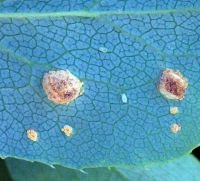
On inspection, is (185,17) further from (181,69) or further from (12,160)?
(12,160)

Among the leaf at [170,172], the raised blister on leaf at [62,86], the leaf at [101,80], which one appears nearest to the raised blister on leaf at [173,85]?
the leaf at [101,80]

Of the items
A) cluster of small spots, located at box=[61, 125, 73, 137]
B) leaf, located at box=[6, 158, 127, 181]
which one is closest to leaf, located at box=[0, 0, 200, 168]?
cluster of small spots, located at box=[61, 125, 73, 137]

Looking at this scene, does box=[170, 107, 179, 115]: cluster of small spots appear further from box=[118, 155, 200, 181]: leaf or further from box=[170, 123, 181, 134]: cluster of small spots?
box=[118, 155, 200, 181]: leaf

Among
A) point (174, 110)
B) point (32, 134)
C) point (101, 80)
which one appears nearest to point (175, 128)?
point (174, 110)

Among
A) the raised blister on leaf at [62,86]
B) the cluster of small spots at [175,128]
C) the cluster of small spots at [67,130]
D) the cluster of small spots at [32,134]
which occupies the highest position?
the raised blister on leaf at [62,86]

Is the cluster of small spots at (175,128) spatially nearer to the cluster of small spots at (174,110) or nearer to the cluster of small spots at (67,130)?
the cluster of small spots at (174,110)

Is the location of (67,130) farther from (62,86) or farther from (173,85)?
(173,85)
